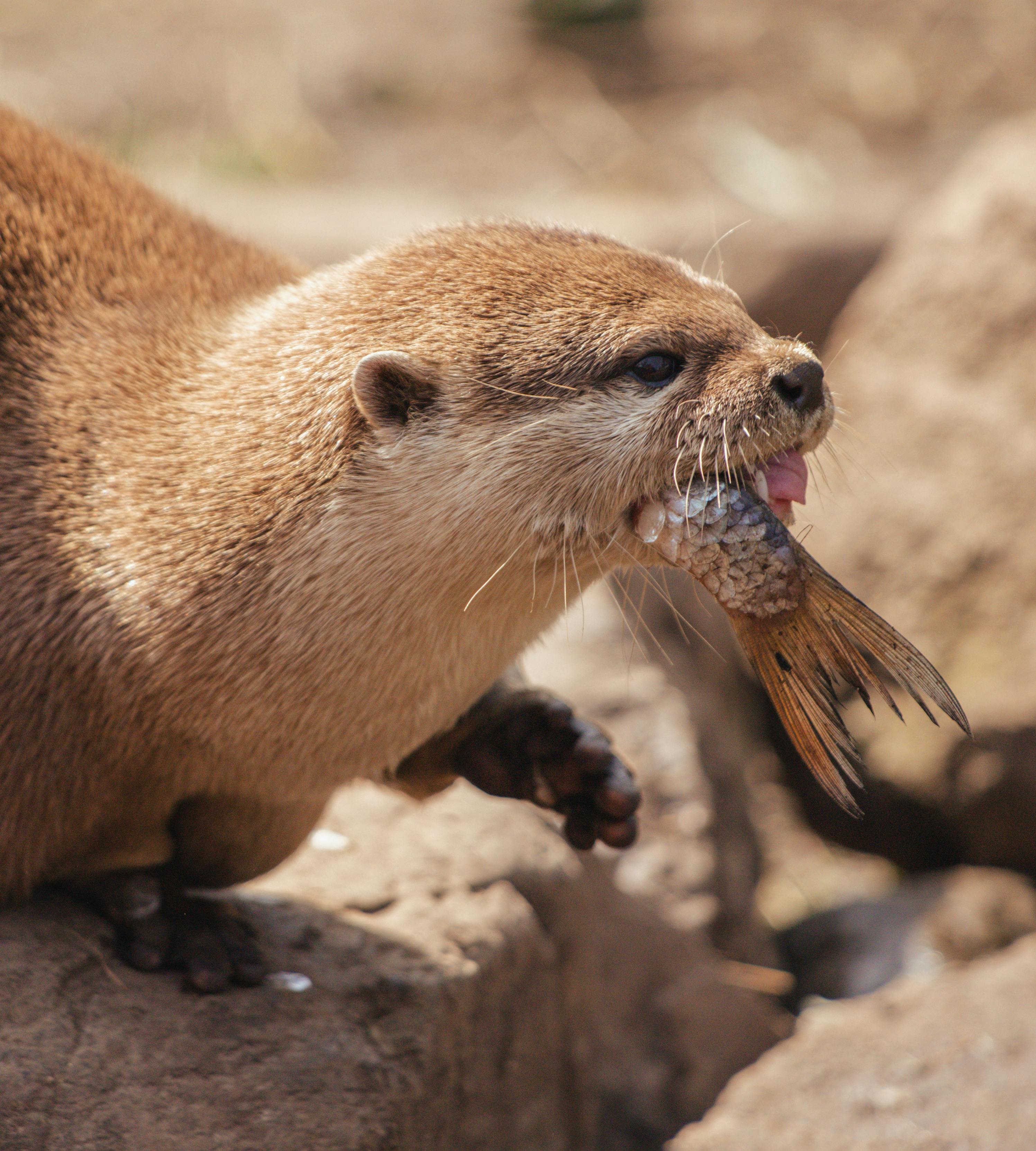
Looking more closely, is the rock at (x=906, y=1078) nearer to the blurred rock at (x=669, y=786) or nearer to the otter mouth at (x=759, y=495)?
the blurred rock at (x=669, y=786)

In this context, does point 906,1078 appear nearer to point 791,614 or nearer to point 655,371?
point 791,614

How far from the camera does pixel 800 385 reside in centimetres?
187

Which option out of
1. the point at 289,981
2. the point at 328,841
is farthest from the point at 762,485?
the point at 328,841

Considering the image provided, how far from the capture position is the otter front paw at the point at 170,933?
2172 mm

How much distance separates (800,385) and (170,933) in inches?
55.1

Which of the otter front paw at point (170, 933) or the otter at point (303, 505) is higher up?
the otter at point (303, 505)

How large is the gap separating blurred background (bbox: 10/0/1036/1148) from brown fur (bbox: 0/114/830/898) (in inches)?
12.5

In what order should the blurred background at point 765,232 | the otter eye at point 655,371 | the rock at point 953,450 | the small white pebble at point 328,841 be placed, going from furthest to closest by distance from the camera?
the rock at point 953,450
the blurred background at point 765,232
the small white pebble at point 328,841
the otter eye at point 655,371

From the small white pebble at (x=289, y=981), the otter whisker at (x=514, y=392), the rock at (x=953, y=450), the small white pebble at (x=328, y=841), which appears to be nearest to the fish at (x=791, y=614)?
the otter whisker at (x=514, y=392)

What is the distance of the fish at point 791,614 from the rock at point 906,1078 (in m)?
1.08

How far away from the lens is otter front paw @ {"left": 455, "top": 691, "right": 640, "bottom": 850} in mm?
2271

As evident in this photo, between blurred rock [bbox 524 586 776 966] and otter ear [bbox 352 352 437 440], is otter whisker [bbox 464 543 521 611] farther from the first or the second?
blurred rock [bbox 524 586 776 966]

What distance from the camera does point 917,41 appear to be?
307 inches

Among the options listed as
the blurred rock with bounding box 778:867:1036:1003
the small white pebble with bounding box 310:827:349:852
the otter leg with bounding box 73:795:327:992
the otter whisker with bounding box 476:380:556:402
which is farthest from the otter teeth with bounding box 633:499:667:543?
the blurred rock with bounding box 778:867:1036:1003
